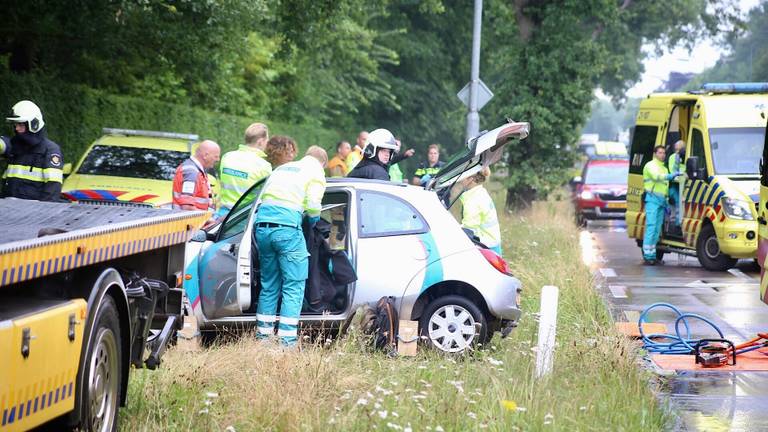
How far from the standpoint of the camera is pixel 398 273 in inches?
391

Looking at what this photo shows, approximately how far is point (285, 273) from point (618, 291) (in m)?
6.92

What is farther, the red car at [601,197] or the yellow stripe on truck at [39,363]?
the red car at [601,197]

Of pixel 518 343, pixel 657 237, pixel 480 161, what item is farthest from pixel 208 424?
pixel 657 237

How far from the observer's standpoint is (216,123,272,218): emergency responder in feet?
38.8

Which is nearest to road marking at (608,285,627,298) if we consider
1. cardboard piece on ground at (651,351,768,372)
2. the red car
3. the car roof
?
cardboard piece on ground at (651,351,768,372)

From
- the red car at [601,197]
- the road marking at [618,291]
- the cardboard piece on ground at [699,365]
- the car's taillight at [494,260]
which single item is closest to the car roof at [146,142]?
the road marking at [618,291]

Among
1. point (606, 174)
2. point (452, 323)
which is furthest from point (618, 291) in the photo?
point (606, 174)

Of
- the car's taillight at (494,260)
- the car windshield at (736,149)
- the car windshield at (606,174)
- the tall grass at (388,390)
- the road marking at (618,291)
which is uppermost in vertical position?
the car windshield at (606,174)

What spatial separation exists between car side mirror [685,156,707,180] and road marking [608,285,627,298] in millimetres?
2670

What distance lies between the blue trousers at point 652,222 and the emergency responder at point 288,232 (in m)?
10.7

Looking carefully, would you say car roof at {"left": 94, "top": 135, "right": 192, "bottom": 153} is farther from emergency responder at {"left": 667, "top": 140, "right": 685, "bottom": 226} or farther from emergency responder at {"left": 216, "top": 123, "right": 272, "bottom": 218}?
emergency responder at {"left": 667, "top": 140, "right": 685, "bottom": 226}

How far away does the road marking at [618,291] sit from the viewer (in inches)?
595

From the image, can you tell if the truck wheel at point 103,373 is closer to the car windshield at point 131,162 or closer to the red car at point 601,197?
the car windshield at point 131,162

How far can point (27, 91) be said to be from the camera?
1697 cm
